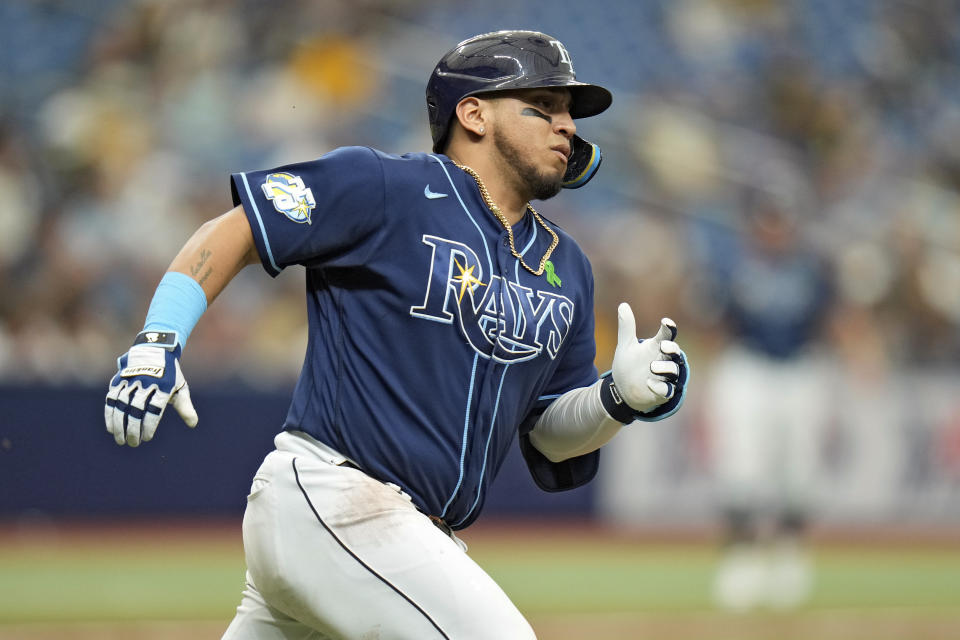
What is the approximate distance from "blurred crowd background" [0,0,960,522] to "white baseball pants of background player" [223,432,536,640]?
705cm

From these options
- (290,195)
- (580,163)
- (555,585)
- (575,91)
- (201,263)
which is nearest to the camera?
(201,263)

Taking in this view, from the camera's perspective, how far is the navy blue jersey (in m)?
3.57

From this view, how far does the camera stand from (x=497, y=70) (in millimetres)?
3930

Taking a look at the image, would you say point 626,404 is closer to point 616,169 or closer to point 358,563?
point 358,563

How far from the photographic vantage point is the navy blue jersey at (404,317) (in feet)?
11.7

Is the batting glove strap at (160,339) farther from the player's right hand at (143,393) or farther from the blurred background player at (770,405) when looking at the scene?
the blurred background player at (770,405)

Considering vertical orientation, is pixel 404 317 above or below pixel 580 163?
below

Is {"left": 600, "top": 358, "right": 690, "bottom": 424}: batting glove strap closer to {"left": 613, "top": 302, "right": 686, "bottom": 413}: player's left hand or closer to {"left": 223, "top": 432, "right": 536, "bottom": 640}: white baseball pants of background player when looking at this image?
{"left": 613, "top": 302, "right": 686, "bottom": 413}: player's left hand

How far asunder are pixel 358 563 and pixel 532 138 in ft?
4.58

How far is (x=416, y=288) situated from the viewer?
3.65m

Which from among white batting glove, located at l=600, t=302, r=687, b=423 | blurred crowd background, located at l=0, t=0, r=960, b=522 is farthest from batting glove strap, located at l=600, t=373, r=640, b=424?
blurred crowd background, located at l=0, t=0, r=960, b=522

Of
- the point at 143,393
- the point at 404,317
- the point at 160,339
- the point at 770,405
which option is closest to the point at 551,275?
the point at 404,317

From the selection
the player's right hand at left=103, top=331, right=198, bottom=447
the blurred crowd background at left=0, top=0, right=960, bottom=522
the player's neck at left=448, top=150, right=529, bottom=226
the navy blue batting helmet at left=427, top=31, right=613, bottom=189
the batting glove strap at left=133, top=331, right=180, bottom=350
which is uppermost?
the blurred crowd background at left=0, top=0, right=960, bottom=522

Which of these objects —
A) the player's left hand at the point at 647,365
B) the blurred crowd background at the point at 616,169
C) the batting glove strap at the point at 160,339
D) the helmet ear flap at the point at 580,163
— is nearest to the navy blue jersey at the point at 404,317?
the player's left hand at the point at 647,365
